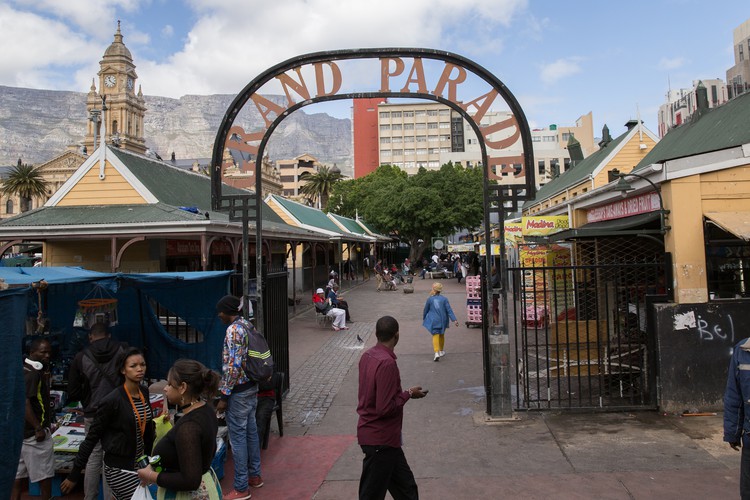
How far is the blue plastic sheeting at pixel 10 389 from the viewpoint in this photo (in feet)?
10.0

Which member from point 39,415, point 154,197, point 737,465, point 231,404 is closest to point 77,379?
point 39,415

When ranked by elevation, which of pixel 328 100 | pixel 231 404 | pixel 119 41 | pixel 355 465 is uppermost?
pixel 119 41

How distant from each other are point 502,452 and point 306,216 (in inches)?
945

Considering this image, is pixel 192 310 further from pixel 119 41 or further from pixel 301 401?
pixel 119 41

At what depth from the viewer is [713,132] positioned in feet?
29.4

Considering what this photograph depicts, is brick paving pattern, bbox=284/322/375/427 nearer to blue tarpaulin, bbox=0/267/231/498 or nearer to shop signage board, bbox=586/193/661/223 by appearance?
blue tarpaulin, bbox=0/267/231/498

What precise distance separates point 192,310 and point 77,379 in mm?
2148

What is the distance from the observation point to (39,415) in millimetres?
4426

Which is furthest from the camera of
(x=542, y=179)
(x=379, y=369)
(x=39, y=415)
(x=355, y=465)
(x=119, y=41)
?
(x=119, y=41)

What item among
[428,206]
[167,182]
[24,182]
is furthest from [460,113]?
[24,182]

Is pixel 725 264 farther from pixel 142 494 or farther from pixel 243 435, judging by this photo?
pixel 142 494

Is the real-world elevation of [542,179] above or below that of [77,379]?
above

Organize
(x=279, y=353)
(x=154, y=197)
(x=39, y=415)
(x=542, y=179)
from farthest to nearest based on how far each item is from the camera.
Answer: (x=542, y=179) < (x=154, y=197) < (x=279, y=353) < (x=39, y=415)

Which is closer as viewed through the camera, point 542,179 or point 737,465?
point 737,465
